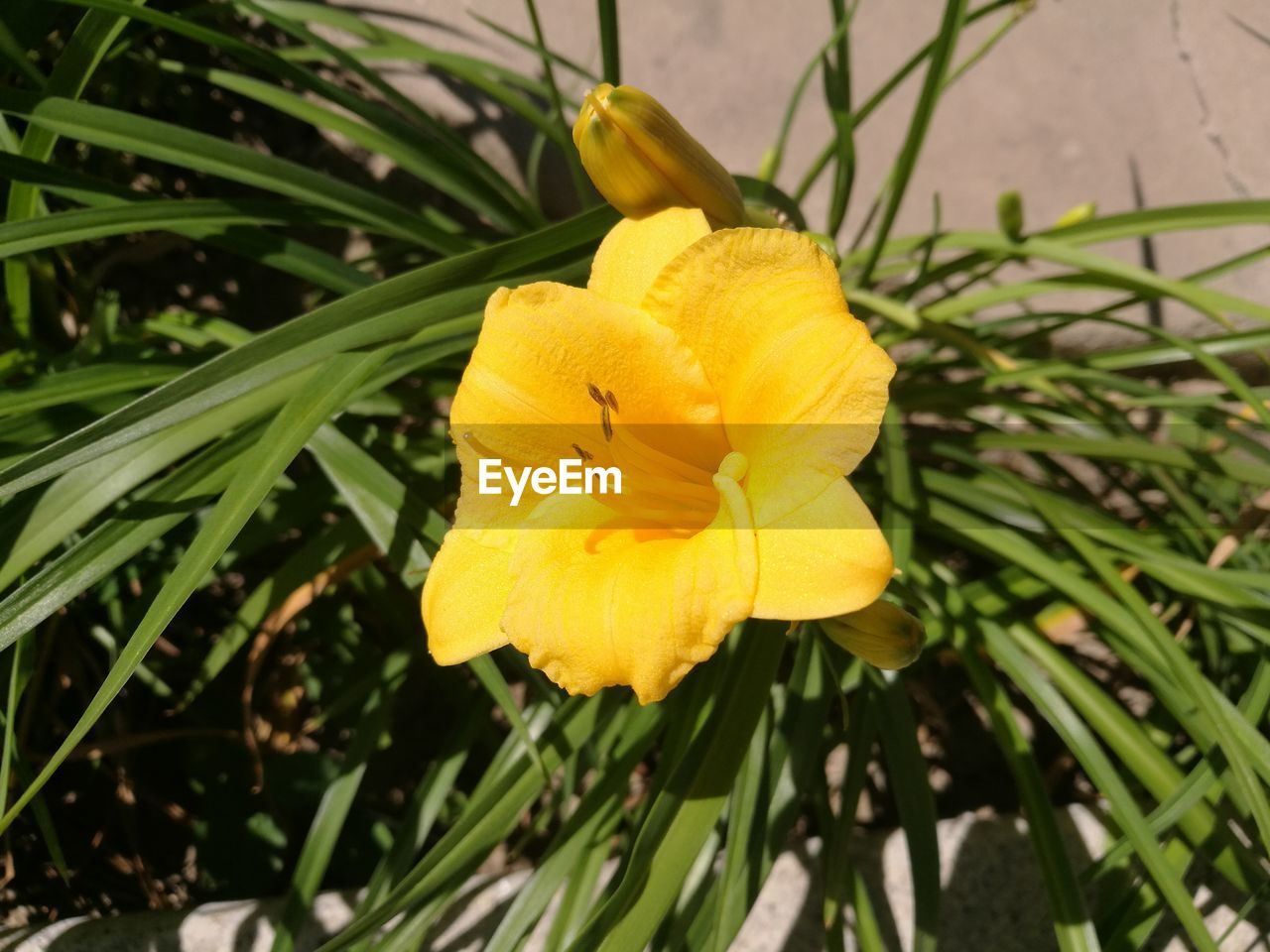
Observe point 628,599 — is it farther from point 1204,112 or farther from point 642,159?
point 1204,112

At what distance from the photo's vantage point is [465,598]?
0.61m

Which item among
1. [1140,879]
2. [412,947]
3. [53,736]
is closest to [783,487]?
[412,947]

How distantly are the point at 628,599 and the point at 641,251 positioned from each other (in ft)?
0.81

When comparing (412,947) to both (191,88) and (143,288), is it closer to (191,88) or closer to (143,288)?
(143,288)

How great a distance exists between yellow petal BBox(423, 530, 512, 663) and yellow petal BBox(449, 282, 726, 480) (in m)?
0.07

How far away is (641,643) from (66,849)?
101cm

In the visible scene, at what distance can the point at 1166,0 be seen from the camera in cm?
154

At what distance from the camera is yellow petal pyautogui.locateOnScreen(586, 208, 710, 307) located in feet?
2.04

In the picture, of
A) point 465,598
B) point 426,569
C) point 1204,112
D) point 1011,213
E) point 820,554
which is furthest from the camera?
point 1204,112

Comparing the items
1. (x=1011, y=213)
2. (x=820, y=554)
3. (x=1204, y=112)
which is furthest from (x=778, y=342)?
(x=1204, y=112)

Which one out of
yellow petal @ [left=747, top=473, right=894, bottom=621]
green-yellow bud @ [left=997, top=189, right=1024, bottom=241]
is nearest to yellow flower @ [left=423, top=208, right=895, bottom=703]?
yellow petal @ [left=747, top=473, right=894, bottom=621]

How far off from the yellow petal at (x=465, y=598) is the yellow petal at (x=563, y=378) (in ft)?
0.22

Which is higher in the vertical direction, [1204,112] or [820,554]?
[1204,112]

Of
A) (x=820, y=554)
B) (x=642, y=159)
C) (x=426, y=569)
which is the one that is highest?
(x=642, y=159)
